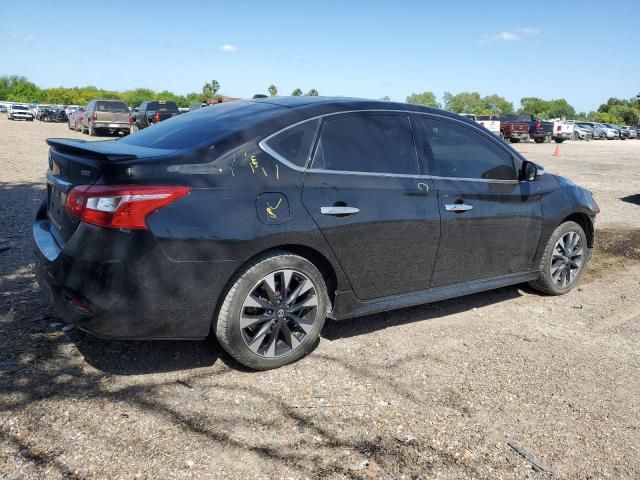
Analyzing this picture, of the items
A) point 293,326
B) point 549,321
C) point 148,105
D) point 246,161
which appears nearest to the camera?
point 246,161

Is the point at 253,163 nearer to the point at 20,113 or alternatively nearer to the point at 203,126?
the point at 203,126

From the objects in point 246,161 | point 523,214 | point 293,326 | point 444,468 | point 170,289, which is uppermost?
point 246,161

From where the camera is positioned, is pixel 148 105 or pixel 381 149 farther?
pixel 148 105

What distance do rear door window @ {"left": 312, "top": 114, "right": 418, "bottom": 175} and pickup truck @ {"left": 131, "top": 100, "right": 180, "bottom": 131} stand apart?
25764 millimetres

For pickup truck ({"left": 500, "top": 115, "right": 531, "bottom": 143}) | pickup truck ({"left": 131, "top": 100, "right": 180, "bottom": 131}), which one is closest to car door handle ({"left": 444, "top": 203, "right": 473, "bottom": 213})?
Answer: pickup truck ({"left": 131, "top": 100, "right": 180, "bottom": 131})

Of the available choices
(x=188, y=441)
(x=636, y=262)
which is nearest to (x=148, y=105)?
(x=636, y=262)

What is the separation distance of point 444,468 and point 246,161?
2025 millimetres

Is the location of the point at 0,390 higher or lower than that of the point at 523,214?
lower

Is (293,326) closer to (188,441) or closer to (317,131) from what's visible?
(188,441)

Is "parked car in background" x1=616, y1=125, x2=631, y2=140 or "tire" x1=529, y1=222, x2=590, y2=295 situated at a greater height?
"parked car in background" x1=616, y1=125, x2=631, y2=140

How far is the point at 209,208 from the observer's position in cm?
319

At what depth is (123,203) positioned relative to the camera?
302cm

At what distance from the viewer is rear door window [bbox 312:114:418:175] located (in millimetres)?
3781

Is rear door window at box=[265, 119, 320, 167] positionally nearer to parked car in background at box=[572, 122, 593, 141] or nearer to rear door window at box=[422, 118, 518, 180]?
rear door window at box=[422, 118, 518, 180]
